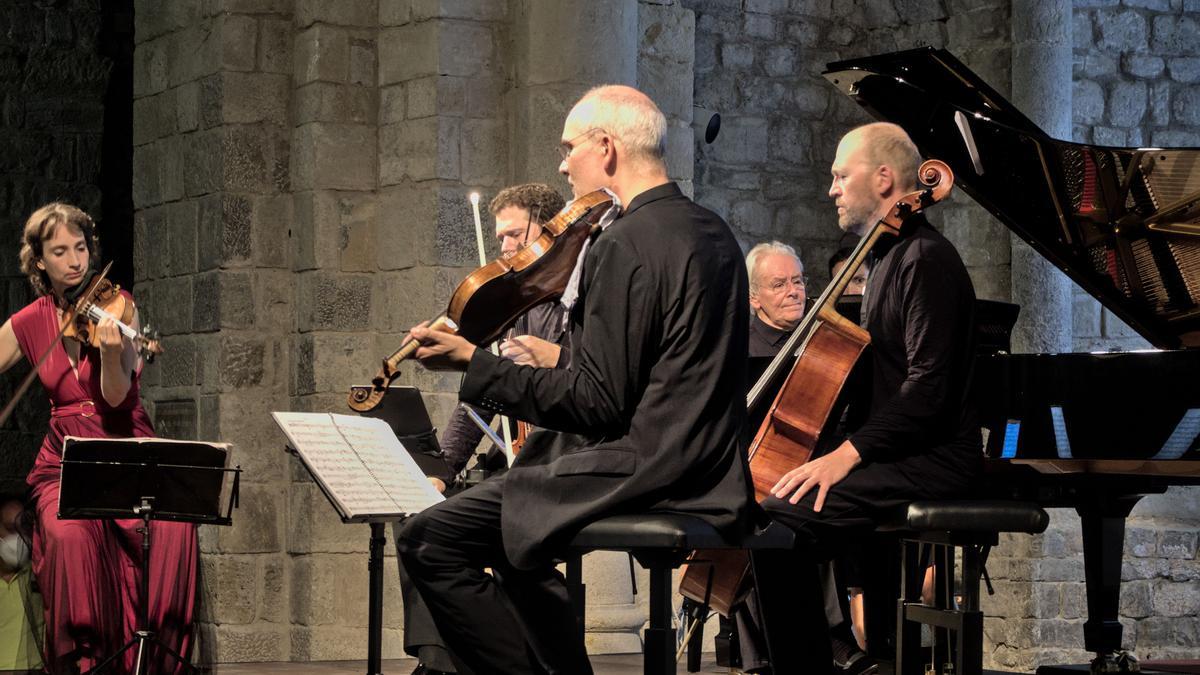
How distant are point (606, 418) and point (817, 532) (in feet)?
3.55

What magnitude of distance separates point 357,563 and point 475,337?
146 inches

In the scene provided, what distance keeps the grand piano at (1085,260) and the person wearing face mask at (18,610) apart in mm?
3140

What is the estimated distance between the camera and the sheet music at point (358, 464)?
4.52m

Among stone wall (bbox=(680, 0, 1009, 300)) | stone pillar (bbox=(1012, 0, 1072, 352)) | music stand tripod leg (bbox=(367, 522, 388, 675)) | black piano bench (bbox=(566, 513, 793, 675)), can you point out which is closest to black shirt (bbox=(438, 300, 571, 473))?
music stand tripod leg (bbox=(367, 522, 388, 675))

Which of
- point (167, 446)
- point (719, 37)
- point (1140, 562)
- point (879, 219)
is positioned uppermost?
point (719, 37)

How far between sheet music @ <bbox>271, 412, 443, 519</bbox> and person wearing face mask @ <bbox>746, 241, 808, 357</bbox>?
2.19 metres

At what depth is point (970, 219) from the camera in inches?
357

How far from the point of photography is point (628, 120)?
12.5 ft

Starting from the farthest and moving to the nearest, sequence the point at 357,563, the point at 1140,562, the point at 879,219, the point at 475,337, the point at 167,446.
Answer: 1. the point at 1140,562
2. the point at 357,563
3. the point at 167,446
4. the point at 879,219
5. the point at 475,337

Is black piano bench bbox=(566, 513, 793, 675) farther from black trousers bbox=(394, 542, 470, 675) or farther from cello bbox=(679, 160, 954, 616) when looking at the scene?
black trousers bbox=(394, 542, 470, 675)

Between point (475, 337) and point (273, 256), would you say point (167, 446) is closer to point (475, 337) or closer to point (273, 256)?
point (475, 337)

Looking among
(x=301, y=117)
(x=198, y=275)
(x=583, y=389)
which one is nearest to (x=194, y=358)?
(x=198, y=275)

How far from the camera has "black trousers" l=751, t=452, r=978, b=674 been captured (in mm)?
4402

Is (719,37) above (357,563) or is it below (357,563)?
above
